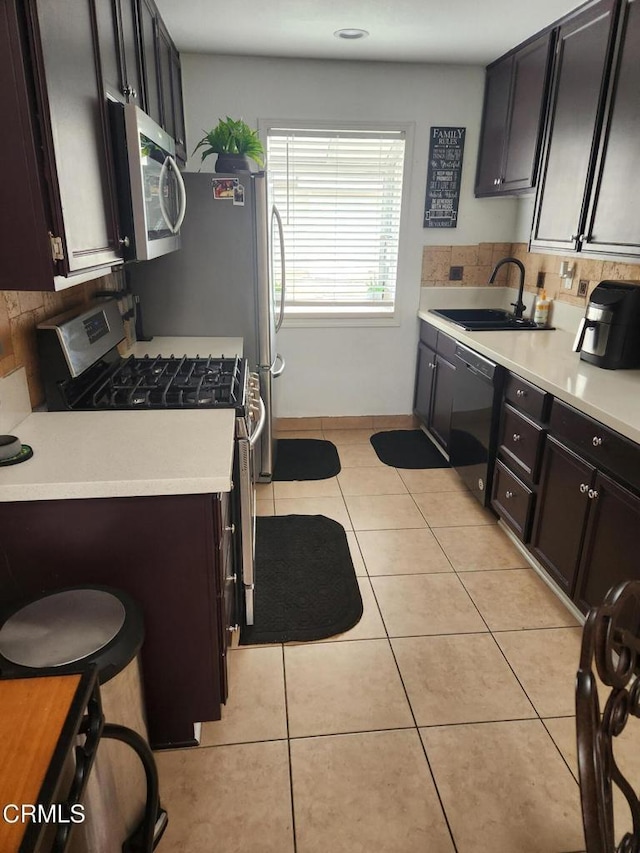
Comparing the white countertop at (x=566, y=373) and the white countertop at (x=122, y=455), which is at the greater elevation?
the white countertop at (x=566, y=373)

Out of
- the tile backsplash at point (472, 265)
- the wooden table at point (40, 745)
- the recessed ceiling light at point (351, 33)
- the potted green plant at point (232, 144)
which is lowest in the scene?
the wooden table at point (40, 745)

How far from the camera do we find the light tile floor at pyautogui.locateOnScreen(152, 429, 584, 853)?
150 centimetres

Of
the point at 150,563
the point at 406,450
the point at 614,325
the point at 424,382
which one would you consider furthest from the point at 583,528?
the point at 424,382

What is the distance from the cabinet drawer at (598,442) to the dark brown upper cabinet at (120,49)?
6.17 ft

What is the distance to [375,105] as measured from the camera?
363 centimetres

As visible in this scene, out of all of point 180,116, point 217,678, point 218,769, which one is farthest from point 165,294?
point 218,769

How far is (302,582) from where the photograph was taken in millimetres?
2518

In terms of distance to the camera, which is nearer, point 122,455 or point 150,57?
point 122,455

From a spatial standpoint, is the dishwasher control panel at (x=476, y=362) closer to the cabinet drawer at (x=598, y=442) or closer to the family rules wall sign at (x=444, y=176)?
the cabinet drawer at (x=598, y=442)

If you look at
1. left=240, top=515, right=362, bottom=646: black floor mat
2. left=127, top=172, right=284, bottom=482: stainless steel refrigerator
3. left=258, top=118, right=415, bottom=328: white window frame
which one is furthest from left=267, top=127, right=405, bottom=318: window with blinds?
left=240, top=515, right=362, bottom=646: black floor mat

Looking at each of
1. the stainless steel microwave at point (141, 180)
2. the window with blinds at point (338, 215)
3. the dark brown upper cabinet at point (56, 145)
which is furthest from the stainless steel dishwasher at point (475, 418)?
the dark brown upper cabinet at point (56, 145)

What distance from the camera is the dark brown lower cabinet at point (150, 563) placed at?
55.9 inches

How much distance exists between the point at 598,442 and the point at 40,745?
6.10 feet

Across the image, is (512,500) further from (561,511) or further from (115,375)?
(115,375)
